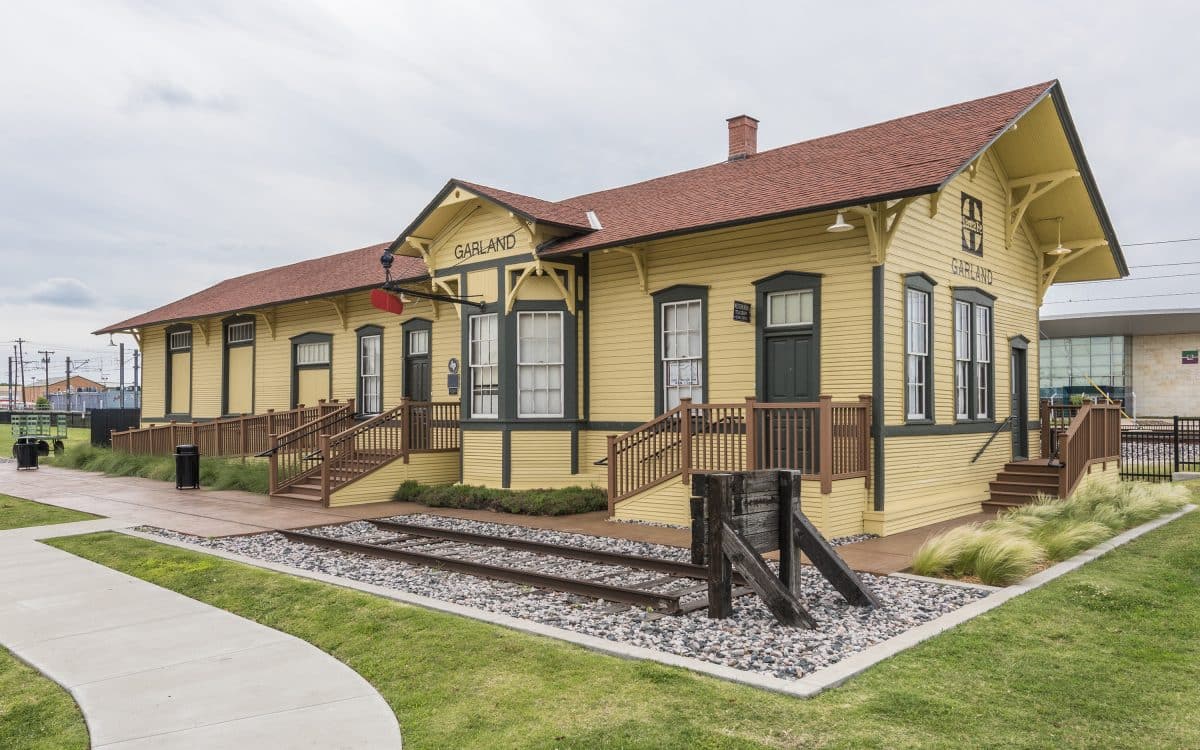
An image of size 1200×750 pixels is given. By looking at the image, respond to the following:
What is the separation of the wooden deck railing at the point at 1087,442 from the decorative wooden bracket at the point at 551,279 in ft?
26.9

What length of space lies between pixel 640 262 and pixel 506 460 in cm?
413

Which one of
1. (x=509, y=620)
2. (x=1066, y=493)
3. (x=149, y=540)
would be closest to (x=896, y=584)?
(x=509, y=620)

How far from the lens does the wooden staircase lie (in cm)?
1363

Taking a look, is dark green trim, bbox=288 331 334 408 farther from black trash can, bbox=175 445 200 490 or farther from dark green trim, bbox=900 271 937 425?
dark green trim, bbox=900 271 937 425

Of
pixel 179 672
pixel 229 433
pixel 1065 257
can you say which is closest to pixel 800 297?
pixel 1065 257

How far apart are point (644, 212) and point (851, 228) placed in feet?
14.4

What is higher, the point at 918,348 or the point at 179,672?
the point at 918,348

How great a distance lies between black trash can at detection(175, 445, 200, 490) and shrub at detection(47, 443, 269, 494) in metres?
0.46

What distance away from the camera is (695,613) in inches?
290

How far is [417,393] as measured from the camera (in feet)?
61.2

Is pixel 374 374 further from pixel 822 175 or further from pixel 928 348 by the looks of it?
pixel 928 348

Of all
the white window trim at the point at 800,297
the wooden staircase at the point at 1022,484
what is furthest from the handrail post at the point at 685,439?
the wooden staircase at the point at 1022,484

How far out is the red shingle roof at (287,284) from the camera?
19.8 metres

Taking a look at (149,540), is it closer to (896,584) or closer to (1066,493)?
(896,584)
